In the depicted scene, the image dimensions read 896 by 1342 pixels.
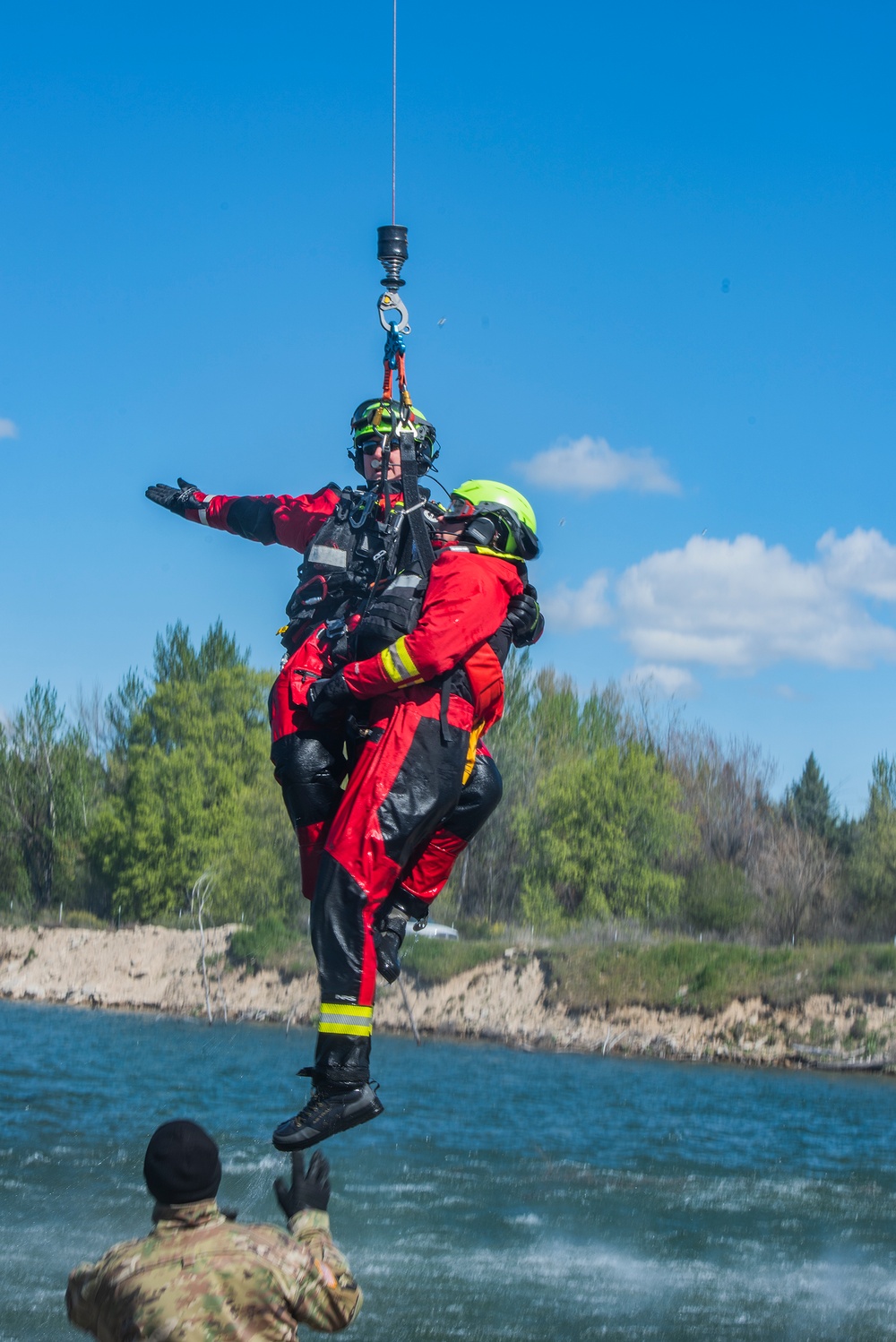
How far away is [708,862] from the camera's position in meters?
57.9

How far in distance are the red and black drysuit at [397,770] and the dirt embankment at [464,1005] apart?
38.4 metres

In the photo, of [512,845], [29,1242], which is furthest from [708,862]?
[29,1242]

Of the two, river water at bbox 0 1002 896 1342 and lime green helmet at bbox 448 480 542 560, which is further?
river water at bbox 0 1002 896 1342

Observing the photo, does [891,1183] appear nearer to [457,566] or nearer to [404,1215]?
[404,1215]

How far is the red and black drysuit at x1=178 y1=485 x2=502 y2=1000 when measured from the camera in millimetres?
5086

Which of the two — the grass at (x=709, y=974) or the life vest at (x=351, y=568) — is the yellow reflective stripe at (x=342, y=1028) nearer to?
the life vest at (x=351, y=568)

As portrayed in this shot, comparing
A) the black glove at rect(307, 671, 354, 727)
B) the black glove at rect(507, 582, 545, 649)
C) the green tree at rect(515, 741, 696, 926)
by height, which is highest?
the green tree at rect(515, 741, 696, 926)

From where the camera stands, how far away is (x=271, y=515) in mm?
5793

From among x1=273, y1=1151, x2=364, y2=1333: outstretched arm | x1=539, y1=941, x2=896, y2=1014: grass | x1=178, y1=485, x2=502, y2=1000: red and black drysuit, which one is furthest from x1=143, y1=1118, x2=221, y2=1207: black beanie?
x1=539, y1=941, x2=896, y2=1014: grass

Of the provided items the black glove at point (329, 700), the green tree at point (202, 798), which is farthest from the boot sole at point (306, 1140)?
the green tree at point (202, 798)

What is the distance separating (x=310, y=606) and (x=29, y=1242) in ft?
60.8

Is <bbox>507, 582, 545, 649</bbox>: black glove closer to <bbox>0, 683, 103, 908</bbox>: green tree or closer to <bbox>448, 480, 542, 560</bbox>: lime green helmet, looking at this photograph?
<bbox>448, 480, 542, 560</bbox>: lime green helmet

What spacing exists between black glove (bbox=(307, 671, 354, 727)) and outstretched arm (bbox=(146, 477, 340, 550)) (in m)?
0.93

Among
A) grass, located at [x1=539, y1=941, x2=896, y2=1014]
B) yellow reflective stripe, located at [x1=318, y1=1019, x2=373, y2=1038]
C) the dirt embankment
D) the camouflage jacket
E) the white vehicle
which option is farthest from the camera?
the white vehicle
